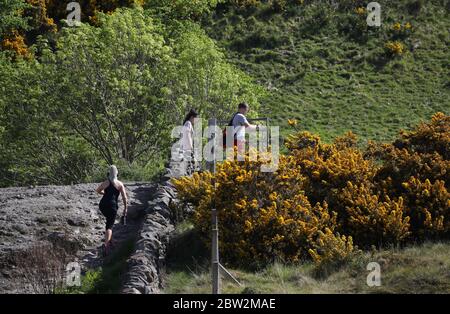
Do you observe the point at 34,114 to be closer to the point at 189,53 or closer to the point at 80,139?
the point at 80,139

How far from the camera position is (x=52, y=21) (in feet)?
120

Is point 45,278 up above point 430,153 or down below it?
below

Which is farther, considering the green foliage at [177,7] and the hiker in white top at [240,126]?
the green foliage at [177,7]

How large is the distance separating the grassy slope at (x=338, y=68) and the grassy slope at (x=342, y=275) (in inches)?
645

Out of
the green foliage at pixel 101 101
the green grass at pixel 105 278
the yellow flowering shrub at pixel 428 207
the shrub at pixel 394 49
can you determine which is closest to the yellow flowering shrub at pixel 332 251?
the yellow flowering shrub at pixel 428 207

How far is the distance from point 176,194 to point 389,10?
83.6 ft

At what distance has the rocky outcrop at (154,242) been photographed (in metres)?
10.5

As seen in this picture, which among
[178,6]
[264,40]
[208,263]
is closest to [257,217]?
[208,263]

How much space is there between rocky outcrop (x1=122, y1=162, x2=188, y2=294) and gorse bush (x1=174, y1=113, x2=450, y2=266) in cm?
52

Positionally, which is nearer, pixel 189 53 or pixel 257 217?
pixel 257 217

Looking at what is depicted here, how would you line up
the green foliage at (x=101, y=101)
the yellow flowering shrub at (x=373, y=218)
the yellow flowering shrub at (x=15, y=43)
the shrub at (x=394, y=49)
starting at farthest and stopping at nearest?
the shrub at (x=394, y=49)
the yellow flowering shrub at (x=15, y=43)
the green foliage at (x=101, y=101)
the yellow flowering shrub at (x=373, y=218)

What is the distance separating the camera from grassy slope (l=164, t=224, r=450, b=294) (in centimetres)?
1051

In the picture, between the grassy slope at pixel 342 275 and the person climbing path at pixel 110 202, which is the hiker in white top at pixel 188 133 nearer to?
the person climbing path at pixel 110 202

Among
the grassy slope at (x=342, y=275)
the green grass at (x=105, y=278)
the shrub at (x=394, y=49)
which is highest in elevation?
the shrub at (x=394, y=49)
